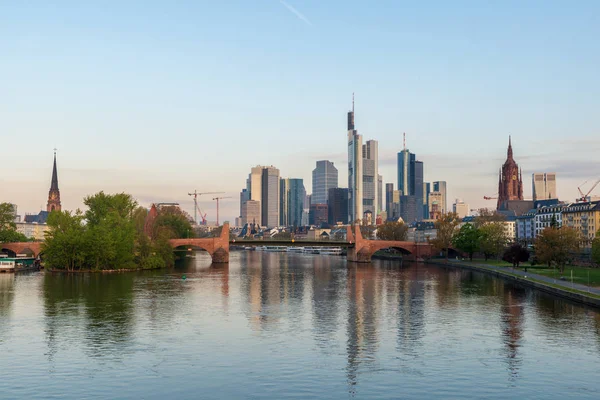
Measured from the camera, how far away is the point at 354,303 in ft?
251

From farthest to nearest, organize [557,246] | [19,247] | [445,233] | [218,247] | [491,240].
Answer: [445,233], [218,247], [491,240], [19,247], [557,246]

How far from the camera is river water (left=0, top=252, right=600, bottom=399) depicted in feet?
124

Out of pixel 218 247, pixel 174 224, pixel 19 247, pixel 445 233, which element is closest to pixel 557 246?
pixel 445 233

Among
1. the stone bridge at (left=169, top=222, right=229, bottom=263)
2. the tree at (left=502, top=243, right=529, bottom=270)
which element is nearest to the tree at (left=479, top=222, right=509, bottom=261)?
the tree at (left=502, top=243, right=529, bottom=270)

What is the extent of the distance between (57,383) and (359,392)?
17053mm

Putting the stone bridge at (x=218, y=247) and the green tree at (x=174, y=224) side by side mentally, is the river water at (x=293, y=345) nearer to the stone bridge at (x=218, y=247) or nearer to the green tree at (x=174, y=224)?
the stone bridge at (x=218, y=247)

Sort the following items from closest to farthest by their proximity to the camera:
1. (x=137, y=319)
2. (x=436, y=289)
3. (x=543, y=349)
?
(x=543, y=349) → (x=137, y=319) → (x=436, y=289)

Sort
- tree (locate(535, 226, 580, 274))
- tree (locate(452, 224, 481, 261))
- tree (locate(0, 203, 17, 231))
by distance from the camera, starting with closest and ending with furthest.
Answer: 1. tree (locate(535, 226, 580, 274))
2. tree (locate(0, 203, 17, 231))
3. tree (locate(452, 224, 481, 261))

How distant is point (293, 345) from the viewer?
162ft

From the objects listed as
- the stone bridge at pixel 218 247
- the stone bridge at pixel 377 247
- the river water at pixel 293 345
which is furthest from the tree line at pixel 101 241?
the stone bridge at pixel 377 247

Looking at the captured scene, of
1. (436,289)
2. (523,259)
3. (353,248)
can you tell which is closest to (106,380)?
(436,289)

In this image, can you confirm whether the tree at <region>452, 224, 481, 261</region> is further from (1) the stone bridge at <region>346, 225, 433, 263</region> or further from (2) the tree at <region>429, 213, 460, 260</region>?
(1) the stone bridge at <region>346, 225, 433, 263</region>

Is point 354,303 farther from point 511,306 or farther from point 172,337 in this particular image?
point 172,337

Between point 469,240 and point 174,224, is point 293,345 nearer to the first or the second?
point 469,240
